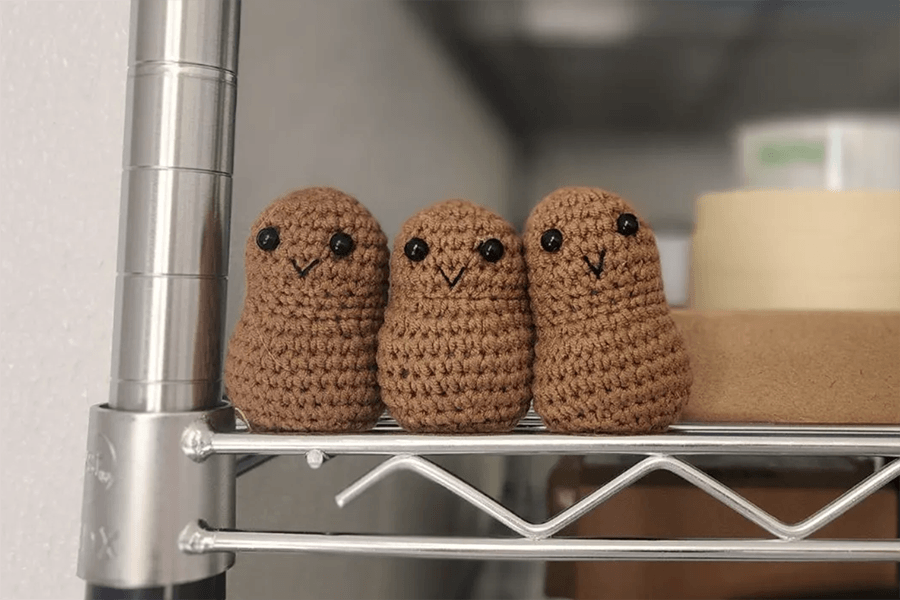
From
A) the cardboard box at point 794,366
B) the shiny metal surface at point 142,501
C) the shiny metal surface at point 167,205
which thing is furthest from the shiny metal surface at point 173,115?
the cardboard box at point 794,366

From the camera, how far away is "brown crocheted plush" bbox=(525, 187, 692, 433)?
10.8 inches

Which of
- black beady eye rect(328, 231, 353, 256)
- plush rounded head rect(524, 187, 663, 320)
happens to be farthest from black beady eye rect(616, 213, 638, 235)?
black beady eye rect(328, 231, 353, 256)

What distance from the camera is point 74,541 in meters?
0.38

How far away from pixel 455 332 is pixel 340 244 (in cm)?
6

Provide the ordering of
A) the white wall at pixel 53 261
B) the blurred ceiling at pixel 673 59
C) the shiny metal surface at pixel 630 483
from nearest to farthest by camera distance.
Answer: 1. the shiny metal surface at pixel 630 483
2. the white wall at pixel 53 261
3. the blurred ceiling at pixel 673 59

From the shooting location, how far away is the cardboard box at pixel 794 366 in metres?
0.31

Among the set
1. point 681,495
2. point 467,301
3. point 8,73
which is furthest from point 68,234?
point 681,495

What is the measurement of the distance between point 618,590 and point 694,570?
1.9 inches

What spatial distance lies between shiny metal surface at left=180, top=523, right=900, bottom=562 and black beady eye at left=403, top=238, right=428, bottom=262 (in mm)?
107

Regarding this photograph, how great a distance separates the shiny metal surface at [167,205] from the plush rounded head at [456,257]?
8 cm

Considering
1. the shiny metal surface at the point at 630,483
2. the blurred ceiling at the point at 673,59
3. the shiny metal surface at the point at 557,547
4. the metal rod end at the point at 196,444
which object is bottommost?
the shiny metal surface at the point at 557,547

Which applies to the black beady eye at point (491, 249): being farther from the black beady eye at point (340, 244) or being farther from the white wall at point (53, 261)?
the white wall at point (53, 261)

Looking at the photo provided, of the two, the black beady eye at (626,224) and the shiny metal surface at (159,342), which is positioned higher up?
the black beady eye at (626,224)

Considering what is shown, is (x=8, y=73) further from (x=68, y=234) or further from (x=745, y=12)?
(x=745, y=12)
